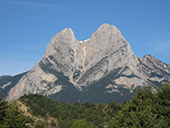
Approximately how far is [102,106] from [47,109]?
32259mm

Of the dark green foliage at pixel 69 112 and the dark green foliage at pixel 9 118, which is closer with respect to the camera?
the dark green foliage at pixel 9 118

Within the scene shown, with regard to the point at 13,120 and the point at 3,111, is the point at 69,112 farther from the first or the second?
the point at 3,111

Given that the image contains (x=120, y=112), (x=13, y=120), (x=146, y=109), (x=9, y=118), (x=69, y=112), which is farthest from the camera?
(x=69, y=112)

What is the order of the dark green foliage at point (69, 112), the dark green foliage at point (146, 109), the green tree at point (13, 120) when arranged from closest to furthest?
the dark green foliage at point (146, 109) < the green tree at point (13, 120) < the dark green foliage at point (69, 112)

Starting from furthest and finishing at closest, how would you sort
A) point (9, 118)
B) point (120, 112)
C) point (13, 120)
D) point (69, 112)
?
point (69, 112) < point (9, 118) < point (120, 112) < point (13, 120)

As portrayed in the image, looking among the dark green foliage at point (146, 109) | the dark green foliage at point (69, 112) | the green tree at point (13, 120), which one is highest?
the dark green foliage at point (69, 112)

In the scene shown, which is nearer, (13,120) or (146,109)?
(146,109)

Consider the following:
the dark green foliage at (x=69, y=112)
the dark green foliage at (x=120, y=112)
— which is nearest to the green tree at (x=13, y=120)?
the dark green foliage at (x=120, y=112)

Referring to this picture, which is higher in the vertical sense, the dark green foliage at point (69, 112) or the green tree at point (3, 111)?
the dark green foliage at point (69, 112)

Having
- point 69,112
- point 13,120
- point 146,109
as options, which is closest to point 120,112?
point 146,109

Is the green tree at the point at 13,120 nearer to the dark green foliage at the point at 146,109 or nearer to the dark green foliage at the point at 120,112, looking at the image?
the dark green foliage at the point at 120,112

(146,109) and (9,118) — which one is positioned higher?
(9,118)

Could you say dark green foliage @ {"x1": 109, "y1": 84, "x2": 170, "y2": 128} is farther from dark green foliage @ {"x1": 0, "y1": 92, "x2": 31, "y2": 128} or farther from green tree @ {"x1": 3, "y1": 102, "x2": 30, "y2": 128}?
dark green foliage @ {"x1": 0, "y1": 92, "x2": 31, "y2": 128}

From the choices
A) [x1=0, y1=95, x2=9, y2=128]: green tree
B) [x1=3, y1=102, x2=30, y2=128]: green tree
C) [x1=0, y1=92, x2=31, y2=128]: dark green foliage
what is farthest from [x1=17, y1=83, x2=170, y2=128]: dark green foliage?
[x1=0, y1=95, x2=9, y2=128]: green tree
